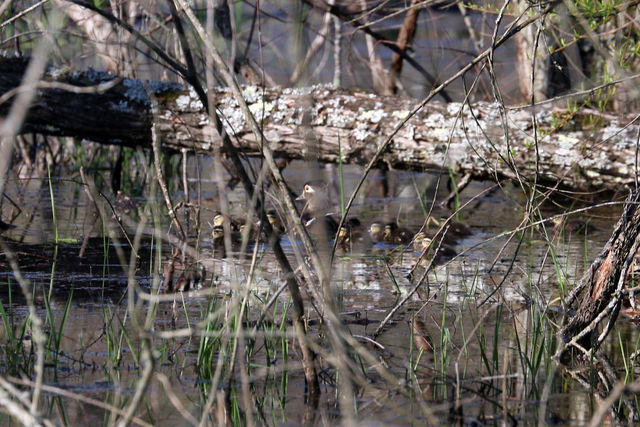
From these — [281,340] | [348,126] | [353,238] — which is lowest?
[281,340]

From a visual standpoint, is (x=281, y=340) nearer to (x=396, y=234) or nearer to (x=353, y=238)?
(x=396, y=234)

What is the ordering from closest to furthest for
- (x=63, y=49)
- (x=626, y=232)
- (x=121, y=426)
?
(x=121, y=426), (x=626, y=232), (x=63, y=49)

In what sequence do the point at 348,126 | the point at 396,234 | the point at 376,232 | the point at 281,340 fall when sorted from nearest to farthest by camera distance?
1. the point at 281,340
2. the point at 396,234
3. the point at 376,232
4. the point at 348,126

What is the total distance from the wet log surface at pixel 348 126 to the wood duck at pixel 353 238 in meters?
0.40

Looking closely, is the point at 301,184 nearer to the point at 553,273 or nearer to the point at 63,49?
the point at 63,49

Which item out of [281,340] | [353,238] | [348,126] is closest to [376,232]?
[353,238]

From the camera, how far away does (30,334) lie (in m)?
3.03

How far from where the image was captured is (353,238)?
5.45 m

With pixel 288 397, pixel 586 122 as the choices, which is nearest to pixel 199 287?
pixel 288 397

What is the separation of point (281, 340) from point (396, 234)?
2.52 m

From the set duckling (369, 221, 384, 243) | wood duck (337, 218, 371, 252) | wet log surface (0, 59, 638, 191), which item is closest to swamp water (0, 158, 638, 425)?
wood duck (337, 218, 371, 252)

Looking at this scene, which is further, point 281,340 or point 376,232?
point 376,232

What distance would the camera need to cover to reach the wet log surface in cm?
529

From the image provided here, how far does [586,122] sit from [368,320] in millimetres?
2587
